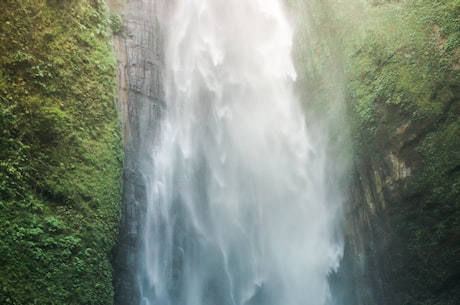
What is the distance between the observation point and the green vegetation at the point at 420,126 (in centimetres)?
786

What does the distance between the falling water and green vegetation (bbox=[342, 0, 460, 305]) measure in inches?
101

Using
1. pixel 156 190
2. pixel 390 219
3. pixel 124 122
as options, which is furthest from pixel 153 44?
pixel 390 219

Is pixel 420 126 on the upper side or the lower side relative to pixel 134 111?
lower

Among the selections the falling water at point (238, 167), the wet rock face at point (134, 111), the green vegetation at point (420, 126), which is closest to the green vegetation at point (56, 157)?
the wet rock face at point (134, 111)

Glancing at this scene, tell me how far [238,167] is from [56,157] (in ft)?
19.3

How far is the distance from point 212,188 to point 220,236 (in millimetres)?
1433

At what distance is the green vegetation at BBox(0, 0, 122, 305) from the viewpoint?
19.9ft

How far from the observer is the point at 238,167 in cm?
1178

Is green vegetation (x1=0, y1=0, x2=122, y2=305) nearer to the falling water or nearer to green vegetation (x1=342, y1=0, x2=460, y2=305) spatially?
the falling water

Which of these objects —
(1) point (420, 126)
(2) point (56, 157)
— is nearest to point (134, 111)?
(2) point (56, 157)

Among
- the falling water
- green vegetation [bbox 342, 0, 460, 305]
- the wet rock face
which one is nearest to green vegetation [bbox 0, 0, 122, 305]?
the wet rock face

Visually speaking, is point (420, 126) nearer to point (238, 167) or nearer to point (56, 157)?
point (238, 167)

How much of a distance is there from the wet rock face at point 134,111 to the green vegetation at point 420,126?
5.49 m

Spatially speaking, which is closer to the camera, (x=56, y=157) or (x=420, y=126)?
(x=56, y=157)
